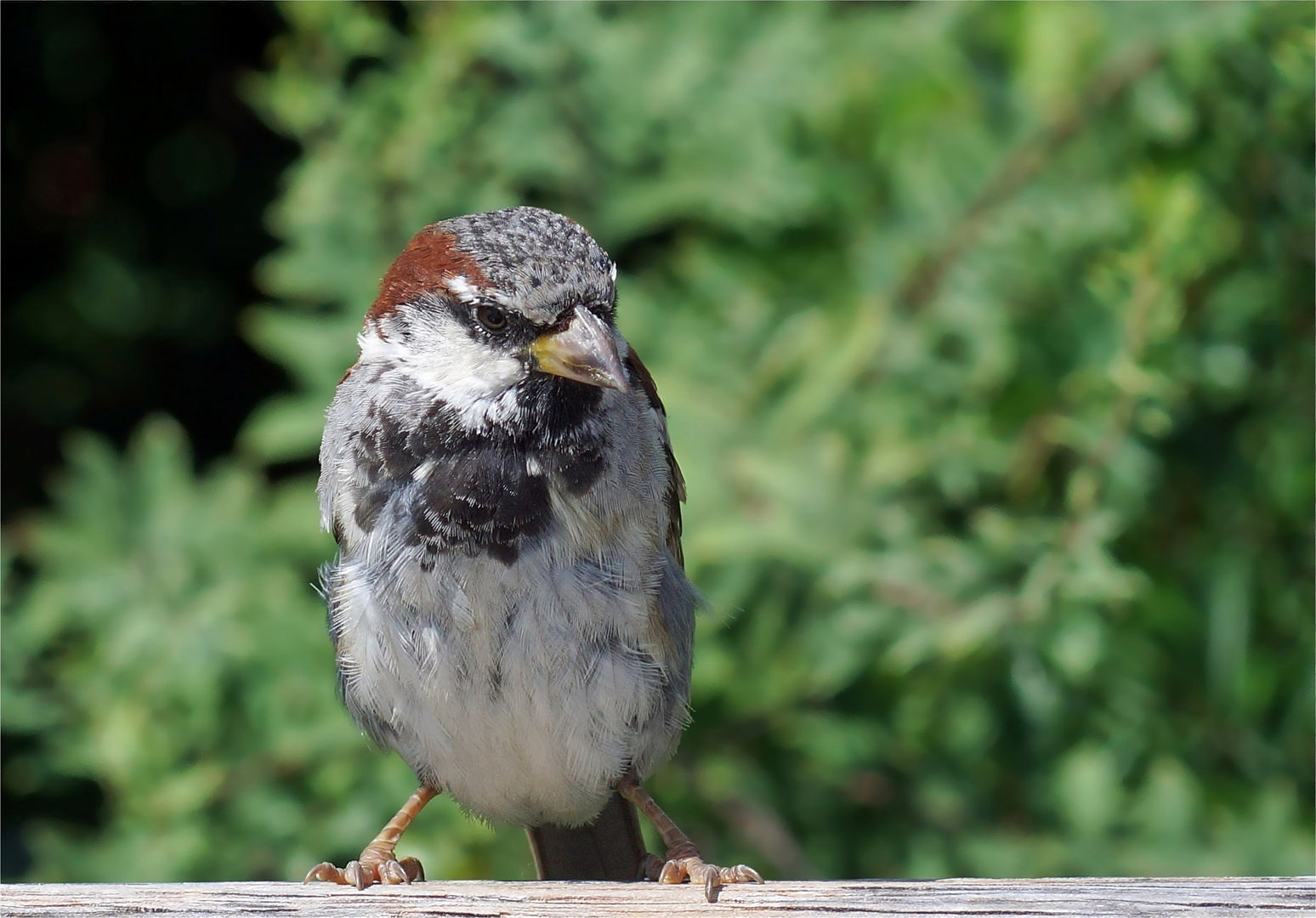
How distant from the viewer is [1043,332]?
2.79 m

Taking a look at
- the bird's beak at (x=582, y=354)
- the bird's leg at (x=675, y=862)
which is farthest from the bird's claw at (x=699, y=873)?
the bird's beak at (x=582, y=354)

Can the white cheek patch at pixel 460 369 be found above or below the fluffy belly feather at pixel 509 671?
above

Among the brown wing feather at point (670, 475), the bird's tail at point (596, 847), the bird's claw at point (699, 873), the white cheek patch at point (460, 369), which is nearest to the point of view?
the bird's claw at point (699, 873)

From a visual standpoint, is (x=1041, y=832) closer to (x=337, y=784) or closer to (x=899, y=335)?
(x=899, y=335)

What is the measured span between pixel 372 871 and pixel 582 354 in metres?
0.76

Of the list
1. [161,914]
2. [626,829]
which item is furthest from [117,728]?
[161,914]

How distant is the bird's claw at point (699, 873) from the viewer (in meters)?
1.78

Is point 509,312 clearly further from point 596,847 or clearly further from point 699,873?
point 596,847

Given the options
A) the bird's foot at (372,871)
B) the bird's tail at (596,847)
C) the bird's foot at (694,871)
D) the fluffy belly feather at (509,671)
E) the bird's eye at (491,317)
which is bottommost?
the bird's tail at (596,847)

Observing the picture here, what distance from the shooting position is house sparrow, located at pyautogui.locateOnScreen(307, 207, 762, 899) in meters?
1.87

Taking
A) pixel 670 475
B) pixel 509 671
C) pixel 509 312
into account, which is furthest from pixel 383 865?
pixel 509 312

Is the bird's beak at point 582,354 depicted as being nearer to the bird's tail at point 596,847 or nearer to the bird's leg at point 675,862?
the bird's leg at point 675,862

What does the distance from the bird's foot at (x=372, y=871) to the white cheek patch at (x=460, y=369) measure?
1.98 feet

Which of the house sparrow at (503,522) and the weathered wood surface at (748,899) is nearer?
the weathered wood surface at (748,899)
